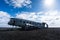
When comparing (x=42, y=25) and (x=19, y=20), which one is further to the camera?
(x=42, y=25)

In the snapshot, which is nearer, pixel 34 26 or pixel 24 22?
pixel 24 22

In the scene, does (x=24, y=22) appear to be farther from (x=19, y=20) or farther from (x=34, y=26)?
(x=34, y=26)

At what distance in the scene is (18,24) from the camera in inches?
4158

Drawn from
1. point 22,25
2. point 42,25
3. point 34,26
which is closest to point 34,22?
point 34,26

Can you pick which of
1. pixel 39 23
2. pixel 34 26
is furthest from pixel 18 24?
pixel 39 23

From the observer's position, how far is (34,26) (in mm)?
127562

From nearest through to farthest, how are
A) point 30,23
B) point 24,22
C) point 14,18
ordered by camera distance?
point 14,18
point 24,22
point 30,23

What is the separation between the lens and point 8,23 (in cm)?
10594

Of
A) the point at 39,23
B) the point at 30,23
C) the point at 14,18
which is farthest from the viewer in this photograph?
the point at 39,23

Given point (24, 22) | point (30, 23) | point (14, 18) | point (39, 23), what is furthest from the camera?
point (39, 23)

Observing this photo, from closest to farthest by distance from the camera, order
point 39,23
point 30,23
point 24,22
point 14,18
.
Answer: point 14,18 < point 24,22 < point 30,23 < point 39,23

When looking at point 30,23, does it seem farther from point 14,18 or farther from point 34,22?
point 14,18

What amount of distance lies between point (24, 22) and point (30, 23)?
12278mm

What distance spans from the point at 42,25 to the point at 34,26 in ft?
46.6
